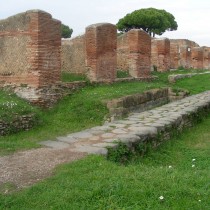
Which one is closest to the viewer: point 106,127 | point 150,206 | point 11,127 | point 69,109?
point 150,206

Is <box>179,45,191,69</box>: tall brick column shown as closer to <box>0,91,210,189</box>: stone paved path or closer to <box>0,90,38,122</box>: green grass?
<box>0,91,210,189</box>: stone paved path

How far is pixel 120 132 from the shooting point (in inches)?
233

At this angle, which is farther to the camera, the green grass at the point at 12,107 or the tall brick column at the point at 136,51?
the tall brick column at the point at 136,51

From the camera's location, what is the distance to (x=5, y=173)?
4.00m

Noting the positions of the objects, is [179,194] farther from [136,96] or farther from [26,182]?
[136,96]

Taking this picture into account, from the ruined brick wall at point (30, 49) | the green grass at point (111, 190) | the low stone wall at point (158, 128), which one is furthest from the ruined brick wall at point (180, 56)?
the green grass at point (111, 190)

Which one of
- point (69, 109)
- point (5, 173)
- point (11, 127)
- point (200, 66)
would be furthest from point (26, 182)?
point (200, 66)

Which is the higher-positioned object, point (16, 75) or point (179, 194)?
point (16, 75)

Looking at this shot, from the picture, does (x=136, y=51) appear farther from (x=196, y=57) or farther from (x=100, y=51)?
(x=196, y=57)

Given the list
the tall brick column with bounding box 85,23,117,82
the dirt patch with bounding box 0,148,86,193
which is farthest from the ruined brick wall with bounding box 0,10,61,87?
the dirt patch with bounding box 0,148,86,193

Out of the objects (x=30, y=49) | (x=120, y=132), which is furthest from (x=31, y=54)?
(x=120, y=132)

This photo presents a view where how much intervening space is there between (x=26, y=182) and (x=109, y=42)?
7.59m

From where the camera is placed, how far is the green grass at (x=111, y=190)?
3.27m

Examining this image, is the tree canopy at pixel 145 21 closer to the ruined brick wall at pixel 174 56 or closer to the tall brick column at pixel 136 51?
the ruined brick wall at pixel 174 56
